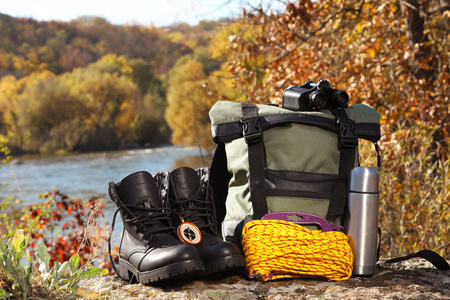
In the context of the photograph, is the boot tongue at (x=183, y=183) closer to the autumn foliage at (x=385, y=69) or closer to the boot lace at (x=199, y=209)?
the boot lace at (x=199, y=209)

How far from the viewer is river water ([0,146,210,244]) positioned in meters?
14.7

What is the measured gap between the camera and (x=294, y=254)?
1816 mm

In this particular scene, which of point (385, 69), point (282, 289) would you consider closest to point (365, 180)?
point (282, 289)

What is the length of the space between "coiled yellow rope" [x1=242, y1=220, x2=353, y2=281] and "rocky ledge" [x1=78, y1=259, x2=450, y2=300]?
38 millimetres

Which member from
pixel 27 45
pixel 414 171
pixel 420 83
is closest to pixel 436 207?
pixel 414 171

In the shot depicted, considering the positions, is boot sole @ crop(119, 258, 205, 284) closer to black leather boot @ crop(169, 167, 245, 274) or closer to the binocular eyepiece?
black leather boot @ crop(169, 167, 245, 274)

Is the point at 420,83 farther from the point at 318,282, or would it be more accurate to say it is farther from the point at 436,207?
the point at 318,282

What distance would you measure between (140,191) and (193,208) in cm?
24

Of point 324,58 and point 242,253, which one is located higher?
point 324,58

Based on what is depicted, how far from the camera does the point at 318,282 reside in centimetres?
184

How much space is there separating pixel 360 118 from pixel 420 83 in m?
3.14

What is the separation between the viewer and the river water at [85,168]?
48.1ft

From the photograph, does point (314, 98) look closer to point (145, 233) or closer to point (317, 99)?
point (317, 99)

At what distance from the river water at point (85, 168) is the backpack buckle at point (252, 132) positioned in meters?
11.5
